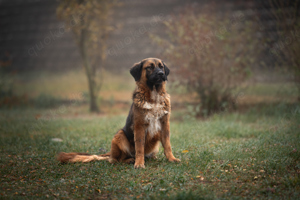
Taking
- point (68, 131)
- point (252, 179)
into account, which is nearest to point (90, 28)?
point (68, 131)

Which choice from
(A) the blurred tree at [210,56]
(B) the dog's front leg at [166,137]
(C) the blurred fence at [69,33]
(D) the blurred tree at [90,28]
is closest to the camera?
(B) the dog's front leg at [166,137]

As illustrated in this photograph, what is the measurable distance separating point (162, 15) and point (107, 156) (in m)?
8.91

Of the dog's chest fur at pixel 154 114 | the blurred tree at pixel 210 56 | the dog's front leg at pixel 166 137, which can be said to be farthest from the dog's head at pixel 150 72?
the blurred tree at pixel 210 56

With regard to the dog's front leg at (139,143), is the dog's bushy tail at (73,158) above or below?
below

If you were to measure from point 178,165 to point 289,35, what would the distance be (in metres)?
6.32

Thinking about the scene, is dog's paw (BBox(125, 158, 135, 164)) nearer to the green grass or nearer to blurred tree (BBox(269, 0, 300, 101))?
the green grass

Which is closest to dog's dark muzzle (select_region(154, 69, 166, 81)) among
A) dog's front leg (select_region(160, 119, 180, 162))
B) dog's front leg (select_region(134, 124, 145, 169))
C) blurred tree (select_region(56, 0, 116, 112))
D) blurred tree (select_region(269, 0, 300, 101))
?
dog's front leg (select_region(160, 119, 180, 162))

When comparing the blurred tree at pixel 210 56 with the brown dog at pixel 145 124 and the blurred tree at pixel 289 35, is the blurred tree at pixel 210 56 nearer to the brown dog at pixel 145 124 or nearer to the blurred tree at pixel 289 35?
the blurred tree at pixel 289 35

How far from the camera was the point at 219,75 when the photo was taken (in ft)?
29.7

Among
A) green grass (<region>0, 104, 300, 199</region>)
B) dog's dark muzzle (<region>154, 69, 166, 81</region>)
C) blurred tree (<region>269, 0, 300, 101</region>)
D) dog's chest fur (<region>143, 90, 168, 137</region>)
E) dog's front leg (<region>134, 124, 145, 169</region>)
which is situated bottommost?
green grass (<region>0, 104, 300, 199</region>)

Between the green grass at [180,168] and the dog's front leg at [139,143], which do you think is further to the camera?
the dog's front leg at [139,143]

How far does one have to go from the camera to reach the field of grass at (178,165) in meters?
3.57

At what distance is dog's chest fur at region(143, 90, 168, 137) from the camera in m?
4.54

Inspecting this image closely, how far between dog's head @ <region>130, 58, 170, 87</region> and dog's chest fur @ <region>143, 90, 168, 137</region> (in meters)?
0.31
